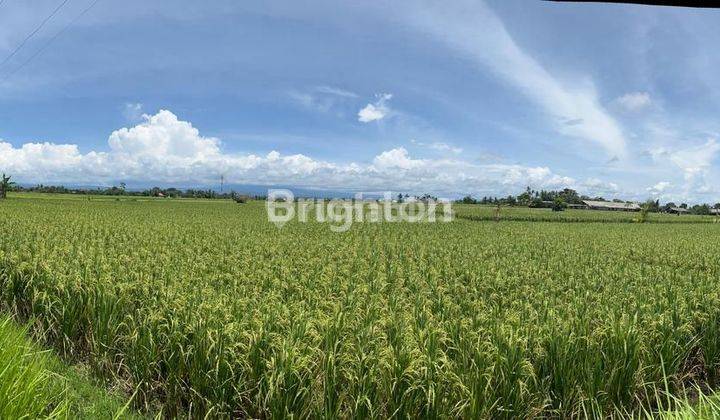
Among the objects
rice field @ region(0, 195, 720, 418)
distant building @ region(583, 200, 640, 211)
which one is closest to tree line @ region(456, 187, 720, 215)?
distant building @ region(583, 200, 640, 211)

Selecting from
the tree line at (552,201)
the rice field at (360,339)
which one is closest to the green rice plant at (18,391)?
the rice field at (360,339)

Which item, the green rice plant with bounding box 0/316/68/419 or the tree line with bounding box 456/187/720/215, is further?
the tree line with bounding box 456/187/720/215

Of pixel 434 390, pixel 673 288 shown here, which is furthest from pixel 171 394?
pixel 673 288

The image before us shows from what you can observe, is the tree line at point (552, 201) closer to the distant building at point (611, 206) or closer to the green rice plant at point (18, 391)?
the distant building at point (611, 206)

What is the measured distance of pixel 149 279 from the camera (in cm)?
828

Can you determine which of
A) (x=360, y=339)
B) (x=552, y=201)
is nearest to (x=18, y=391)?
(x=360, y=339)

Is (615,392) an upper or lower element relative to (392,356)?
lower

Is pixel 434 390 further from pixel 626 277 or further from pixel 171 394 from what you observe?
pixel 626 277

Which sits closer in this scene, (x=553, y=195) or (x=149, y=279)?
(x=149, y=279)

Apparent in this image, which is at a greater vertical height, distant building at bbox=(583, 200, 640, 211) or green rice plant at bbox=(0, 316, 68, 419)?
distant building at bbox=(583, 200, 640, 211)

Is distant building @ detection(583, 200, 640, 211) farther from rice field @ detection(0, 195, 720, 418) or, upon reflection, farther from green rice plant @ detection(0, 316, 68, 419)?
green rice plant @ detection(0, 316, 68, 419)

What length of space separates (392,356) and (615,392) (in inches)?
125

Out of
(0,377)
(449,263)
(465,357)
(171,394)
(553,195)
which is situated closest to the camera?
(0,377)

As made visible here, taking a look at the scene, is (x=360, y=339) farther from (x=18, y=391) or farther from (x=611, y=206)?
(x=611, y=206)
